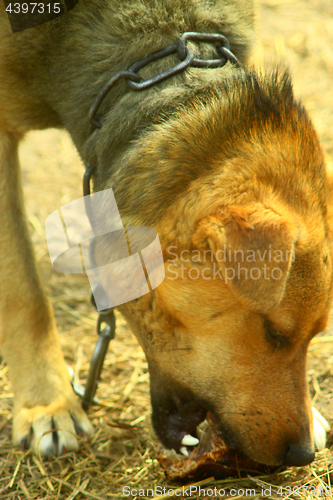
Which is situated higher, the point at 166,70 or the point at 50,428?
the point at 166,70

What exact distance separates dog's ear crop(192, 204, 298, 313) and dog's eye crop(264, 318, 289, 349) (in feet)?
0.69

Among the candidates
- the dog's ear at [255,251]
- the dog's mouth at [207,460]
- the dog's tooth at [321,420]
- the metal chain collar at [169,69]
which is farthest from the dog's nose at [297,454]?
the metal chain collar at [169,69]

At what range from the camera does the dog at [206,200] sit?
2271 mm

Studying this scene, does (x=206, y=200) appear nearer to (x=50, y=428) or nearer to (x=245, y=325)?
(x=245, y=325)

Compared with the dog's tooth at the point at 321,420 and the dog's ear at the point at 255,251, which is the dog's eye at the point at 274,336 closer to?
the dog's ear at the point at 255,251

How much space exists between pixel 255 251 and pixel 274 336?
21.0 inches

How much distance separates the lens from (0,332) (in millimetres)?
3381

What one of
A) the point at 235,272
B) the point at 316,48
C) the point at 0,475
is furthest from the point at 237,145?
the point at 316,48

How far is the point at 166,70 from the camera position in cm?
263

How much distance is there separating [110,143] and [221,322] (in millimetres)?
1078

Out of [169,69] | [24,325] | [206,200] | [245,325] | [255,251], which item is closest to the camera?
[255,251]

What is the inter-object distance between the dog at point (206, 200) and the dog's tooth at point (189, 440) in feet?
0.07

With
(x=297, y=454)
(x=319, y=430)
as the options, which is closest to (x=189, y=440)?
(x=297, y=454)

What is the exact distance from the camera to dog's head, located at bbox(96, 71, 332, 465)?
2.25 meters
